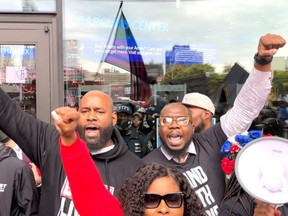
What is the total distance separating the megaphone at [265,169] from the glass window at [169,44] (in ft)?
A: 11.4

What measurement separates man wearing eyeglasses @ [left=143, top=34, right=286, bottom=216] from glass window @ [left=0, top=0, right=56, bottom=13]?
2081 millimetres

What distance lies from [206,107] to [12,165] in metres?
1.66

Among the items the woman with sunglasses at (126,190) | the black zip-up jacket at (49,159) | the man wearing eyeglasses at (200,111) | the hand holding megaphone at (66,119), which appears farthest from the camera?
the man wearing eyeglasses at (200,111)

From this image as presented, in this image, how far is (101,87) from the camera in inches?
209

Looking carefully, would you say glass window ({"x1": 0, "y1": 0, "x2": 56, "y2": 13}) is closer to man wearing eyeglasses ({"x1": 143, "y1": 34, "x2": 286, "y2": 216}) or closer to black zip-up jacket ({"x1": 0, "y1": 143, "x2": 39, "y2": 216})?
black zip-up jacket ({"x1": 0, "y1": 143, "x2": 39, "y2": 216})

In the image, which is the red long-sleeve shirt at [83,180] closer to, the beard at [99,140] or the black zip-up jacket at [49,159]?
the black zip-up jacket at [49,159]

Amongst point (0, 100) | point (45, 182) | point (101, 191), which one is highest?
point (0, 100)

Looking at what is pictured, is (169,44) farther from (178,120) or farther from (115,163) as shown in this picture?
(115,163)

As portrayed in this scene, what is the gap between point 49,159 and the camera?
2.50 m

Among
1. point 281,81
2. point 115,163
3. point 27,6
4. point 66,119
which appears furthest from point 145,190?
point 281,81

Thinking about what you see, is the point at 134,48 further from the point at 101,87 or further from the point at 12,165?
the point at 12,165

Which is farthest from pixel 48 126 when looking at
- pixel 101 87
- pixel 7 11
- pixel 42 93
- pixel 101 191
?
pixel 101 87

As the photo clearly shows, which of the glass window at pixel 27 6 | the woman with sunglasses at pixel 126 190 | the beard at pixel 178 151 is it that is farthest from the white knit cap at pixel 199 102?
the woman with sunglasses at pixel 126 190

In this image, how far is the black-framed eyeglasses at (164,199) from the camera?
1728mm
